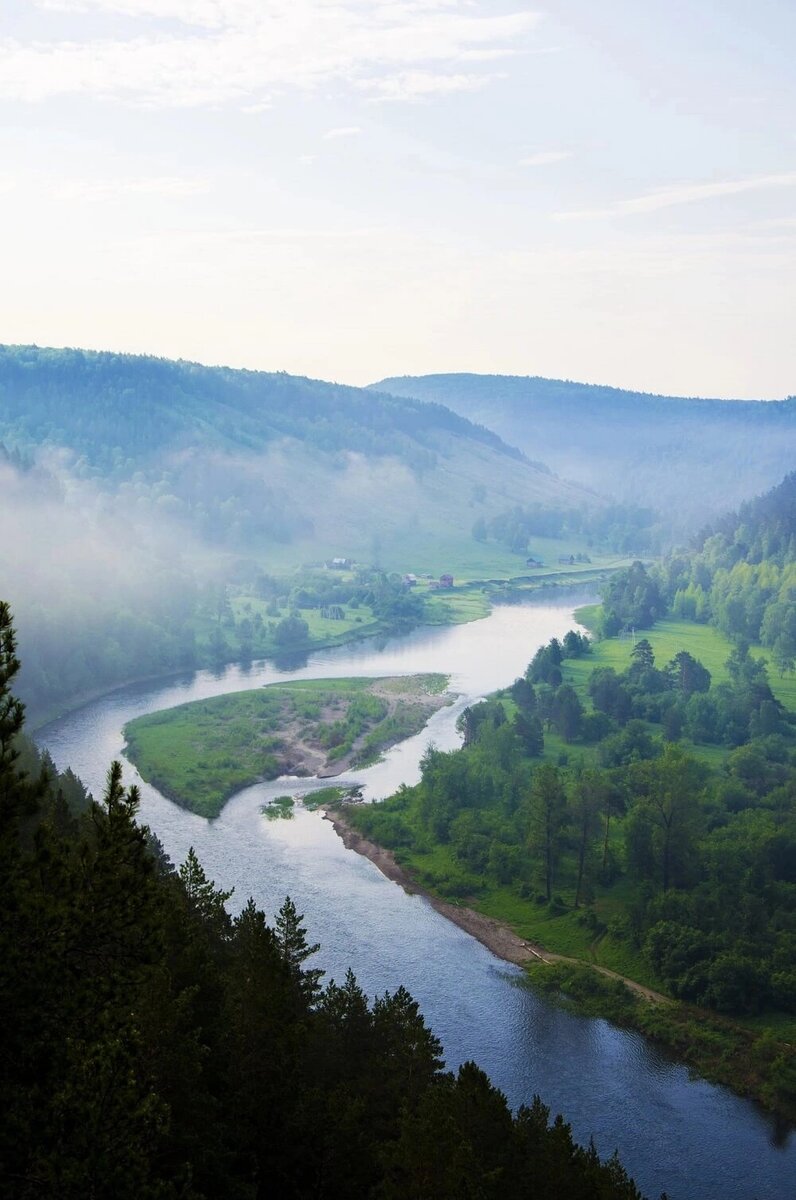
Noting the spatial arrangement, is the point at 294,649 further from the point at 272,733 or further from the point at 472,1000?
the point at 472,1000

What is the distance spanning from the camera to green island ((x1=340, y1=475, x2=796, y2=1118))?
171 ft

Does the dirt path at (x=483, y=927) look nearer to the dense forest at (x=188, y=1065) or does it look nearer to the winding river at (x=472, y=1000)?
the winding river at (x=472, y=1000)

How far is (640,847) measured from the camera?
62812mm

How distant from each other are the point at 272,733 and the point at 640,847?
44.5 meters

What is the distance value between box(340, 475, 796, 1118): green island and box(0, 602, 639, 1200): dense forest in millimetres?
20978

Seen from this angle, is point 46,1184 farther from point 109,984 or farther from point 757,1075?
point 757,1075

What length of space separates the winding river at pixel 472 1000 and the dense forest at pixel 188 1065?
40.3ft

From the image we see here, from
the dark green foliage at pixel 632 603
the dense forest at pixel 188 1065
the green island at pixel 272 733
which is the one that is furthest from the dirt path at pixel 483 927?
the dark green foliage at pixel 632 603

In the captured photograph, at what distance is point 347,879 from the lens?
218 ft

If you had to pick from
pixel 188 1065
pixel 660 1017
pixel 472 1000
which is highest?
pixel 188 1065

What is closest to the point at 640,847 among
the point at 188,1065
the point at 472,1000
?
the point at 472,1000

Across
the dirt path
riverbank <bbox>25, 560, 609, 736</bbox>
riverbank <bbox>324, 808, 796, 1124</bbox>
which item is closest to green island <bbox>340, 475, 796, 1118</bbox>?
riverbank <bbox>324, 808, 796, 1124</bbox>

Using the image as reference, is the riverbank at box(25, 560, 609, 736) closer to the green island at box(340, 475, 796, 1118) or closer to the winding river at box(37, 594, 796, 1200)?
the winding river at box(37, 594, 796, 1200)

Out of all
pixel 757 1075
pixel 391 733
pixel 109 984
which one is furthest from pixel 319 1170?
pixel 391 733
